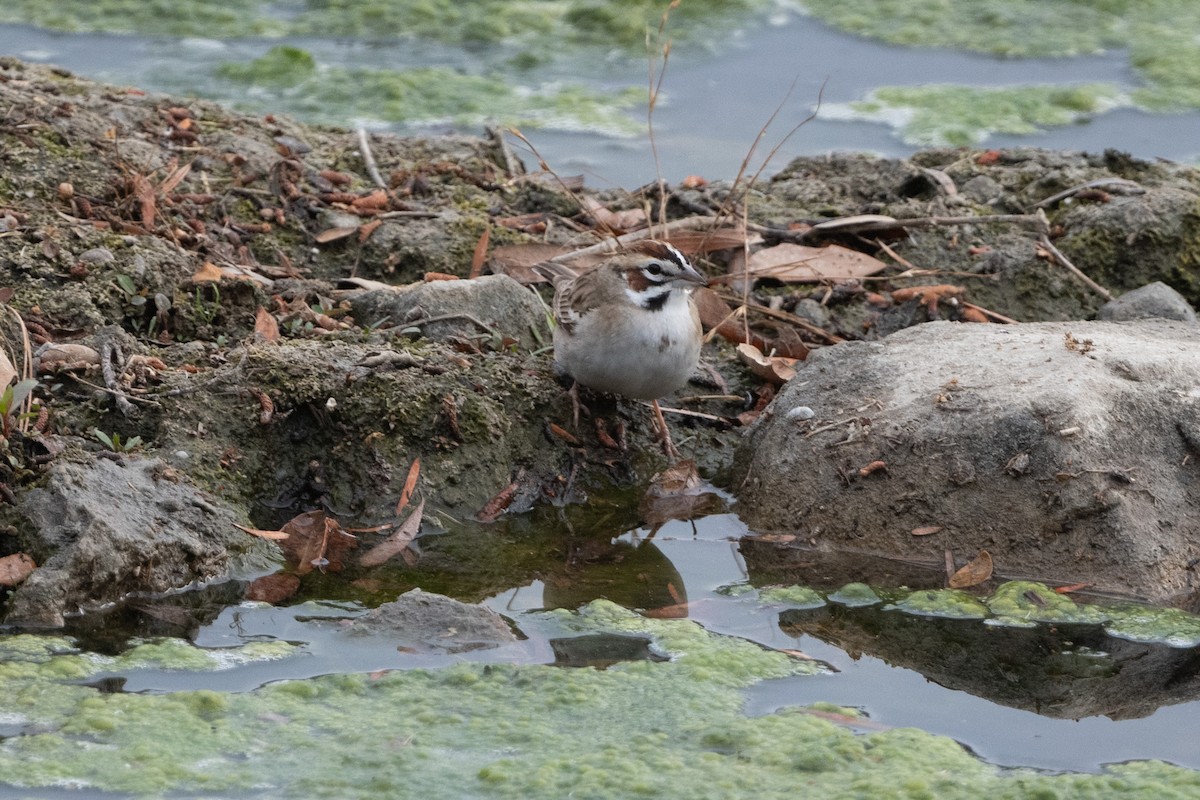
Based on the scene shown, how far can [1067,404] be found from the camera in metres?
5.68

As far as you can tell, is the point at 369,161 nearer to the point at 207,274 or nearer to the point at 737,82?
the point at 207,274

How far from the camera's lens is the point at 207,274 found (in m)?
6.61

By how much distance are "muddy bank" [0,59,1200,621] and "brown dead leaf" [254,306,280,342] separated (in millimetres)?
20

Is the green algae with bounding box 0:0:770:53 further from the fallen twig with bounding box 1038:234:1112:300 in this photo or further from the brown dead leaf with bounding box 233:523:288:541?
the brown dead leaf with bounding box 233:523:288:541

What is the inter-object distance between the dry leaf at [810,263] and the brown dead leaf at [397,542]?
2.58 metres

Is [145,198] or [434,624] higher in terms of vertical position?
[145,198]

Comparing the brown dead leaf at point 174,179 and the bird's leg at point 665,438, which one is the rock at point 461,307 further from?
the brown dead leaf at point 174,179

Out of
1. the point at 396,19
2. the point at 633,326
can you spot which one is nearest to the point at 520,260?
the point at 633,326

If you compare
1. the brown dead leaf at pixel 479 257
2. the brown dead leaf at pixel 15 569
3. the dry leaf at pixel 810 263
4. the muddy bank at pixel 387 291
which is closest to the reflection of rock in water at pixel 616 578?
the muddy bank at pixel 387 291

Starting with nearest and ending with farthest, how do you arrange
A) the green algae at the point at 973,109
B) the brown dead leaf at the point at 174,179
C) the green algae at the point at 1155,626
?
the green algae at the point at 1155,626, the brown dead leaf at the point at 174,179, the green algae at the point at 973,109

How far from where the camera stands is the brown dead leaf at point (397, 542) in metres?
5.60

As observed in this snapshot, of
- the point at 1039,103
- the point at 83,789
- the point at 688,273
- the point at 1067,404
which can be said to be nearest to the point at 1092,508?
the point at 1067,404

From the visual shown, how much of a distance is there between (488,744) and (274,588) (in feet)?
4.28

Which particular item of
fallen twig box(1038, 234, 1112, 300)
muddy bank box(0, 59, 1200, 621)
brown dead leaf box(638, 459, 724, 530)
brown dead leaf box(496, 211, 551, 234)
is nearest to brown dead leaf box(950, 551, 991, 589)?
muddy bank box(0, 59, 1200, 621)
